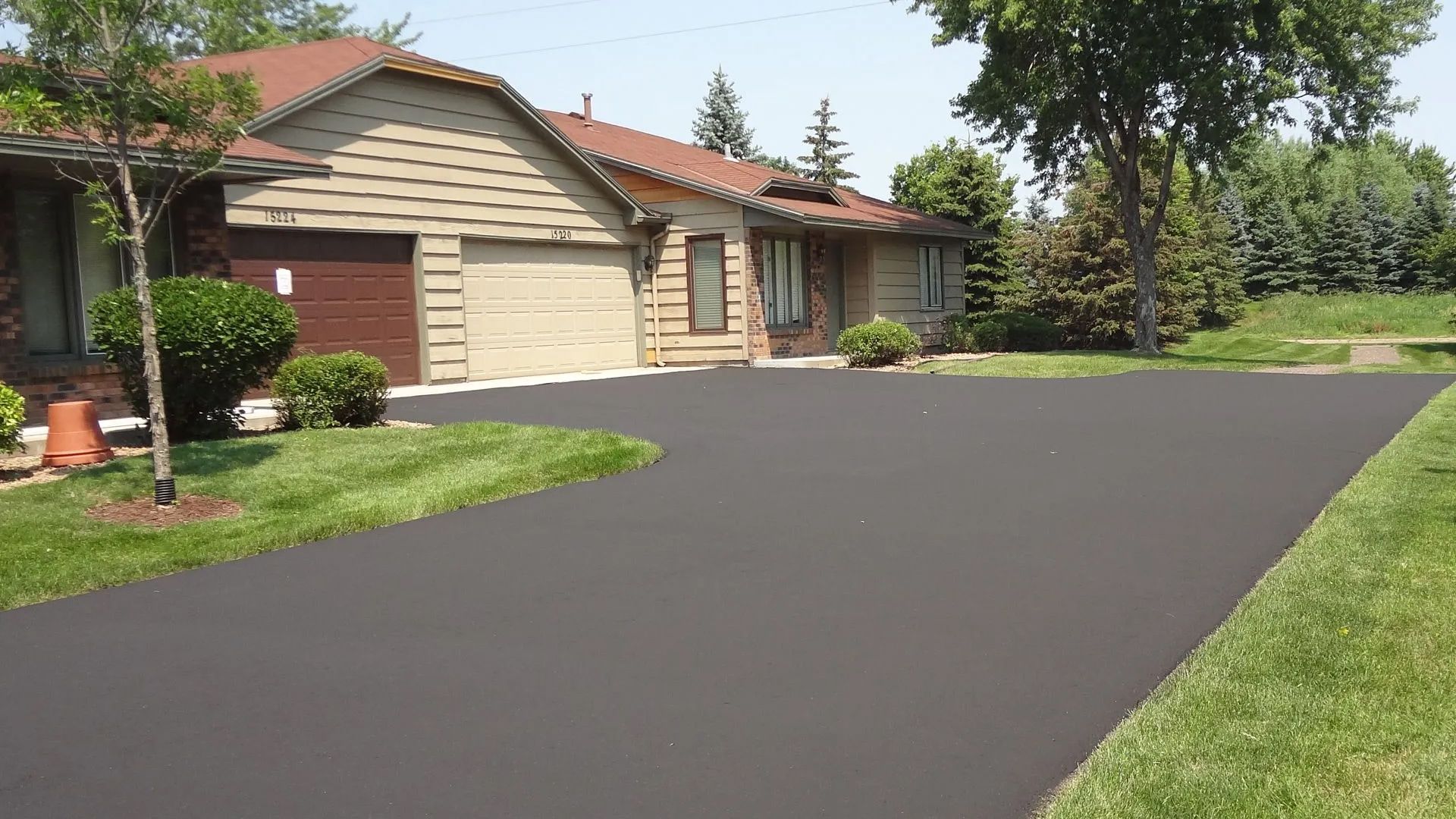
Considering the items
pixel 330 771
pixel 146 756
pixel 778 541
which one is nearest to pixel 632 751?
pixel 330 771

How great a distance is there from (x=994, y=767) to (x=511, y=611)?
261 centimetres

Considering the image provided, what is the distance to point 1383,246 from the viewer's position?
1713 inches

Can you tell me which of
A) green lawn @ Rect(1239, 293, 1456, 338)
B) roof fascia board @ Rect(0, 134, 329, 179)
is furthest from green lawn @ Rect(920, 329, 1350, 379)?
roof fascia board @ Rect(0, 134, 329, 179)

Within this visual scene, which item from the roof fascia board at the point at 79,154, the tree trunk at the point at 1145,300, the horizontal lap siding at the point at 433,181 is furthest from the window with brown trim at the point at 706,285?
the tree trunk at the point at 1145,300

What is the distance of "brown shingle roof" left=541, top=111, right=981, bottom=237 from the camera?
2050 centimetres

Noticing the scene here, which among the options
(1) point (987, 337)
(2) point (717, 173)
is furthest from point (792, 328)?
(1) point (987, 337)

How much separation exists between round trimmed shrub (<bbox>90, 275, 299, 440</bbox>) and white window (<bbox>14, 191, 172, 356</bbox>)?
226cm

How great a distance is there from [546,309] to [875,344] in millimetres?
5844

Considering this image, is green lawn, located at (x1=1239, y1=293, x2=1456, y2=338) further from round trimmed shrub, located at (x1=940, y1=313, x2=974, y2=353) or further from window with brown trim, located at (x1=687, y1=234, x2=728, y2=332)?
window with brown trim, located at (x1=687, y1=234, x2=728, y2=332)

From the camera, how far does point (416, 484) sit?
8.63 meters

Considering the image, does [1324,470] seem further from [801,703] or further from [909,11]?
[909,11]

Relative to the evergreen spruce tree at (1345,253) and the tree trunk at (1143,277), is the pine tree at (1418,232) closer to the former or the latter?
the evergreen spruce tree at (1345,253)

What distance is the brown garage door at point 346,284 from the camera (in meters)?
14.3

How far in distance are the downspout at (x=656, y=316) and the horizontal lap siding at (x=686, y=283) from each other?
1.7 inches
